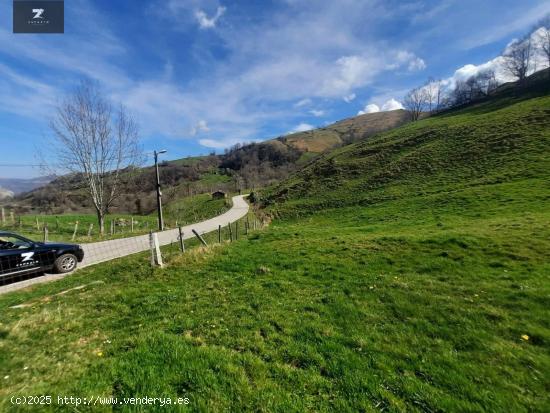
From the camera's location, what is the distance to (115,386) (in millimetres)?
3783

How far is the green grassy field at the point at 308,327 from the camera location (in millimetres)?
3758

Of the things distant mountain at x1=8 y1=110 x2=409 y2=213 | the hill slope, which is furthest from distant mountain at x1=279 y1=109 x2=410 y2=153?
the hill slope

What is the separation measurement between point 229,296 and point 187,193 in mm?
94013

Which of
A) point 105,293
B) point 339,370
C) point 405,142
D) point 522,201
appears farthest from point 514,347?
point 405,142

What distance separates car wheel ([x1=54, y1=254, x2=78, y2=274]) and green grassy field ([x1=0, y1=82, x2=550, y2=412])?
0.79 meters

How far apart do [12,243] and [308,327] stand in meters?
11.3

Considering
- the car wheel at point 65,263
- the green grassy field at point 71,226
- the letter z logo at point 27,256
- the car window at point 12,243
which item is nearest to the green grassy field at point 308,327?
the car wheel at point 65,263

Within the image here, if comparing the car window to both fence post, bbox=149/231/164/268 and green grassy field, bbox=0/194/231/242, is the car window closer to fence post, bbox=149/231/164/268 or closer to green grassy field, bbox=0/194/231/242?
fence post, bbox=149/231/164/268

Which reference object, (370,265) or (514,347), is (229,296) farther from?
(514,347)

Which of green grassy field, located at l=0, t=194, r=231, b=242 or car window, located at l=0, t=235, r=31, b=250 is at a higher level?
car window, located at l=0, t=235, r=31, b=250

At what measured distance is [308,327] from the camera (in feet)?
18.3

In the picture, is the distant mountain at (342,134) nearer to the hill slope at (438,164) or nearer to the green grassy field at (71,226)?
the hill slope at (438,164)

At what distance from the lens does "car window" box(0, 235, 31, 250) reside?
9672mm

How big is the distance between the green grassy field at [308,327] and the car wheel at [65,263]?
2.58ft
